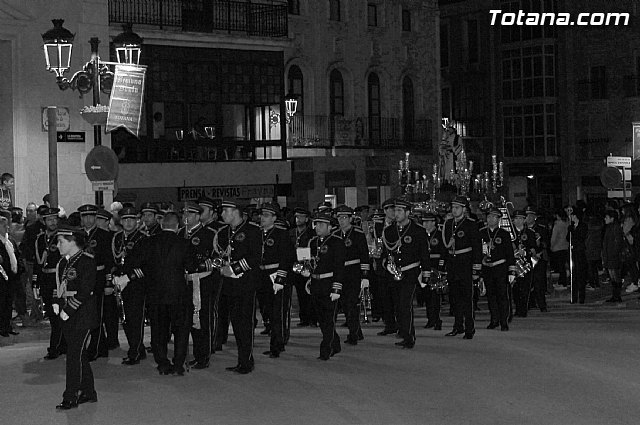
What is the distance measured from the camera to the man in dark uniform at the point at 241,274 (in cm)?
1491

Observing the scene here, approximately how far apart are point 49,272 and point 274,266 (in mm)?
3155

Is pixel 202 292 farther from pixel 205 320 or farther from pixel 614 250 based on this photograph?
pixel 614 250

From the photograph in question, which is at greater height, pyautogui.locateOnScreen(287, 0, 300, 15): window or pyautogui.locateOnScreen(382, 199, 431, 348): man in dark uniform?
pyautogui.locateOnScreen(287, 0, 300, 15): window

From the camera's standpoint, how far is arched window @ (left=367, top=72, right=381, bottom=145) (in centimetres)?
4656

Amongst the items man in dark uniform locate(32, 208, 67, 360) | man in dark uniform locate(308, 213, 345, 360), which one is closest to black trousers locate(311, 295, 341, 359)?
Result: man in dark uniform locate(308, 213, 345, 360)


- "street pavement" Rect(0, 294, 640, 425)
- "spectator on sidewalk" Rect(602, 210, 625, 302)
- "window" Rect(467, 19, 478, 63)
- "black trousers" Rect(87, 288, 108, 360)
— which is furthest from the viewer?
"window" Rect(467, 19, 478, 63)

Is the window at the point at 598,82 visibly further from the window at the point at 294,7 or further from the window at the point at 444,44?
the window at the point at 294,7

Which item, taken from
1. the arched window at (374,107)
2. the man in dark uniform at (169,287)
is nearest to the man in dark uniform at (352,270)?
the man in dark uniform at (169,287)

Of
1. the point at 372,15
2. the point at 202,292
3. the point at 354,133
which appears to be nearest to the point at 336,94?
the point at 354,133

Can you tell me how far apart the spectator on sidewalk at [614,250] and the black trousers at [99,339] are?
12.3 m

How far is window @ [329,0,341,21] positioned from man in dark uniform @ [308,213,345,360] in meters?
29.6

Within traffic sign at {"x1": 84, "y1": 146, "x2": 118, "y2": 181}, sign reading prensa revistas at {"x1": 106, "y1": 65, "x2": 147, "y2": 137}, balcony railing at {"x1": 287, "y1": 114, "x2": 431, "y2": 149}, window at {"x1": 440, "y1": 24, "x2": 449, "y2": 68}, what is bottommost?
traffic sign at {"x1": 84, "y1": 146, "x2": 118, "y2": 181}

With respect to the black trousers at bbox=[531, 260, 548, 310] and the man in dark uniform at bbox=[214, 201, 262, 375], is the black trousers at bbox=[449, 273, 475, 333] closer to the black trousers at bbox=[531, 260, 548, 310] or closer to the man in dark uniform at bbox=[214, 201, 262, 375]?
the man in dark uniform at bbox=[214, 201, 262, 375]

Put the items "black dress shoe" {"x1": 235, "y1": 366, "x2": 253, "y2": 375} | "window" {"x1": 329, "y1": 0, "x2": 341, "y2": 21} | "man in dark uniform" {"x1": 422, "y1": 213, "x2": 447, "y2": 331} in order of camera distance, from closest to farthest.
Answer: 1. "black dress shoe" {"x1": 235, "y1": 366, "x2": 253, "y2": 375}
2. "man in dark uniform" {"x1": 422, "y1": 213, "x2": 447, "y2": 331}
3. "window" {"x1": 329, "y1": 0, "x2": 341, "y2": 21}
